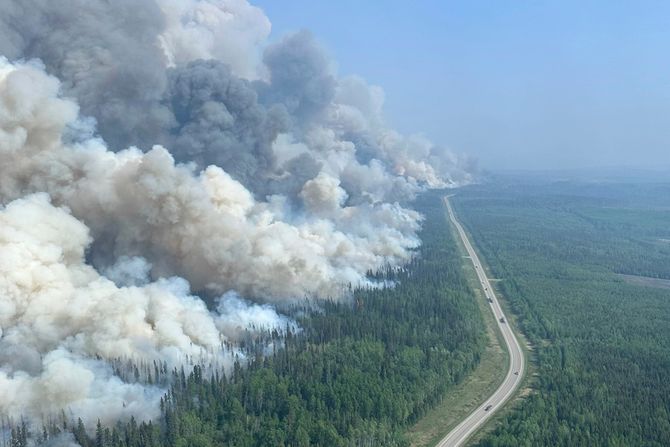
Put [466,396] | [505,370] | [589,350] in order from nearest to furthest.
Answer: [466,396]
[505,370]
[589,350]

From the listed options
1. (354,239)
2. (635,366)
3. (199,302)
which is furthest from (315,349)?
(354,239)

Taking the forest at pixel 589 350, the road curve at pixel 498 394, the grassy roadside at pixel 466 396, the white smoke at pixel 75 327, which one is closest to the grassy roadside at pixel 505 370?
the road curve at pixel 498 394

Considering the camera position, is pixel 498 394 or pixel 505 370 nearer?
pixel 498 394

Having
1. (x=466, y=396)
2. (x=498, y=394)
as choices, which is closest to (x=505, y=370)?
(x=498, y=394)

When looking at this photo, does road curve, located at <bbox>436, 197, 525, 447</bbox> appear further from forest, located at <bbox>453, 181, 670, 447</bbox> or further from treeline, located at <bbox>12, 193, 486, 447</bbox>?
treeline, located at <bbox>12, 193, 486, 447</bbox>

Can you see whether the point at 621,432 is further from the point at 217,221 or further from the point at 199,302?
the point at 217,221

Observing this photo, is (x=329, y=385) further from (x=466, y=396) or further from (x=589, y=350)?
(x=589, y=350)

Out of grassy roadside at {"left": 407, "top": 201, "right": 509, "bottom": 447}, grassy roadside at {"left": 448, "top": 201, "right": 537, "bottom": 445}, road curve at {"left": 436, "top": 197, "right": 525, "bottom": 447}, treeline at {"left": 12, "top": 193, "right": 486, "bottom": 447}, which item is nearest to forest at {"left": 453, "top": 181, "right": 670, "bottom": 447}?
grassy roadside at {"left": 448, "top": 201, "right": 537, "bottom": 445}
